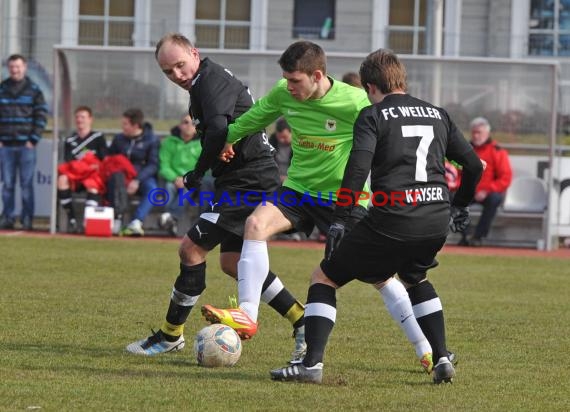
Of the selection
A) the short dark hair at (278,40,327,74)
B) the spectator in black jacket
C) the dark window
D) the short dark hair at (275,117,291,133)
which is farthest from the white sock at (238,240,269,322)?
the dark window

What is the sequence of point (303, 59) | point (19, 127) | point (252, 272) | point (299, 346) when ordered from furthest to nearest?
point (19, 127), point (299, 346), point (252, 272), point (303, 59)

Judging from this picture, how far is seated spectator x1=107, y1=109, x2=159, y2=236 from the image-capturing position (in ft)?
55.5

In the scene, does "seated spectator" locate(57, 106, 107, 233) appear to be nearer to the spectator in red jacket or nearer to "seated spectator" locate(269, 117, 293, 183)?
"seated spectator" locate(269, 117, 293, 183)

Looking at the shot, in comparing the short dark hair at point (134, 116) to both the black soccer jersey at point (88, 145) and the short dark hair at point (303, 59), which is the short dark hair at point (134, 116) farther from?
the short dark hair at point (303, 59)

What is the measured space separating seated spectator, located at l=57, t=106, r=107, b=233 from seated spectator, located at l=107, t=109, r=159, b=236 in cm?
19

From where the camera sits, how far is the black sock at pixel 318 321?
6410mm

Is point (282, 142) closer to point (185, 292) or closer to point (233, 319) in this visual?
point (185, 292)

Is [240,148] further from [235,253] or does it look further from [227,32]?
[227,32]

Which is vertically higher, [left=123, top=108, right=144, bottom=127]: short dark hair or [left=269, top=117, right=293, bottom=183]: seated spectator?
[left=123, top=108, right=144, bottom=127]: short dark hair

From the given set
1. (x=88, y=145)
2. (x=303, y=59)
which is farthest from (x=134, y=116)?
(x=303, y=59)

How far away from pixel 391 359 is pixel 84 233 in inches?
404

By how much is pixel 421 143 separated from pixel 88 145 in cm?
1129

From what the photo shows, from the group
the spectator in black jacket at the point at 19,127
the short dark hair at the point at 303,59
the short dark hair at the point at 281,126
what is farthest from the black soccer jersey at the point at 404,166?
the spectator in black jacket at the point at 19,127

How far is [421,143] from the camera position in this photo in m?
6.41
